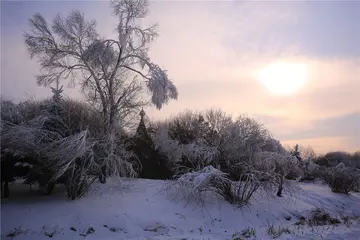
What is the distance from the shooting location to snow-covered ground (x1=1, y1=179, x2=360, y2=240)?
11.3 m

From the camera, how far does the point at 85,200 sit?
14.2m

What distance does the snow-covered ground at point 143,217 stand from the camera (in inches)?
444

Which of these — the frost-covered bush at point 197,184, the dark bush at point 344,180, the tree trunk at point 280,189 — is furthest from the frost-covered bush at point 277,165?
the dark bush at point 344,180

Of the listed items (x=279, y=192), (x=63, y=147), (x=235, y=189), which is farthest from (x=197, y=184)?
(x=279, y=192)

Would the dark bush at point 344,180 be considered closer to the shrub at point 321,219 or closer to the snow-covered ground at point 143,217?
the snow-covered ground at point 143,217

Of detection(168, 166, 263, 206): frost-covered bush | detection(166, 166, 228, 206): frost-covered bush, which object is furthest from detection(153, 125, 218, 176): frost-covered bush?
detection(166, 166, 228, 206): frost-covered bush

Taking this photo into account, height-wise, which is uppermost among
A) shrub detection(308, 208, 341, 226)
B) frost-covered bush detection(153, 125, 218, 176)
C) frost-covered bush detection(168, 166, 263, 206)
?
frost-covered bush detection(153, 125, 218, 176)

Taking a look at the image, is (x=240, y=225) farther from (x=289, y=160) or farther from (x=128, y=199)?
(x=289, y=160)

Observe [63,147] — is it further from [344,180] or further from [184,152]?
[344,180]

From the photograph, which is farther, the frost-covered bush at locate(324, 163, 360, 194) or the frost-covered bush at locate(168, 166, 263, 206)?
the frost-covered bush at locate(324, 163, 360, 194)

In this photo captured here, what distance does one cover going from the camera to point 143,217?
13.4 metres

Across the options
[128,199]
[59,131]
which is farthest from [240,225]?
[59,131]

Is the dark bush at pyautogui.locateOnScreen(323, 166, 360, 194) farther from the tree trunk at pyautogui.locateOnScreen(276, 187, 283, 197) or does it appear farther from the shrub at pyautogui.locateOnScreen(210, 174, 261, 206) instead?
the shrub at pyautogui.locateOnScreen(210, 174, 261, 206)

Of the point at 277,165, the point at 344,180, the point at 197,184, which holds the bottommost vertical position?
the point at 344,180
